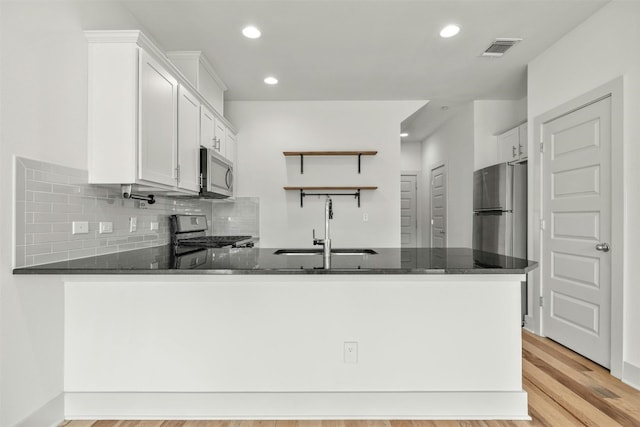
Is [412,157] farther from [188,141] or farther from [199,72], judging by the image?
[188,141]

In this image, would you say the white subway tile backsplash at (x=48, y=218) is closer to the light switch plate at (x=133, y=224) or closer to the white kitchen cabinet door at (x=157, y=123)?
the white kitchen cabinet door at (x=157, y=123)

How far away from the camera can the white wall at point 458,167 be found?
15.4 feet

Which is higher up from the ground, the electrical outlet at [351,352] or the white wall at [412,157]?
the white wall at [412,157]

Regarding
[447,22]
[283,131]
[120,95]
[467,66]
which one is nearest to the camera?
[120,95]

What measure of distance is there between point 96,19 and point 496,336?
3.02 metres

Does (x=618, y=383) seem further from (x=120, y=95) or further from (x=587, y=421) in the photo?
(x=120, y=95)

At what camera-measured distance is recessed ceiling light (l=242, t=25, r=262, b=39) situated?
2.71 m

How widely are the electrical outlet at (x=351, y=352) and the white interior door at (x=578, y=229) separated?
2006 millimetres

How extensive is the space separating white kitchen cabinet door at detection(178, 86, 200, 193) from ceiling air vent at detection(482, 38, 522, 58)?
2614 millimetres

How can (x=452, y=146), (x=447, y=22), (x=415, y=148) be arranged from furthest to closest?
1. (x=415, y=148)
2. (x=452, y=146)
3. (x=447, y=22)

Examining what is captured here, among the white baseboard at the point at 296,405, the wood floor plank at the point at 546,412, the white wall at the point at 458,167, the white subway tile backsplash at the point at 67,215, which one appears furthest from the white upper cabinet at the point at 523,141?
the white subway tile backsplash at the point at 67,215

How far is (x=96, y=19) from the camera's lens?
2170 millimetres

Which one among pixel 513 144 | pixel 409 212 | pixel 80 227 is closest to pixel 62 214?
pixel 80 227

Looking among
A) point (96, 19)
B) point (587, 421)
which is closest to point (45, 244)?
point (96, 19)
